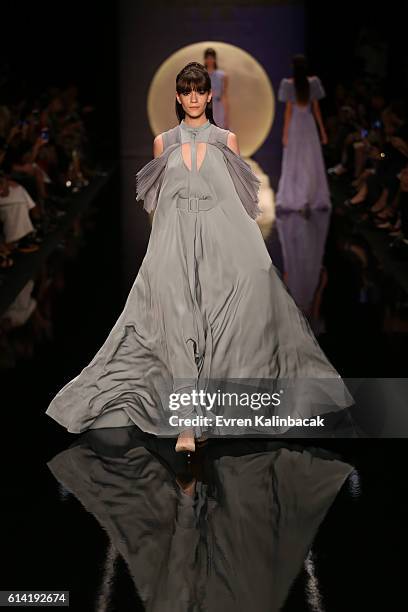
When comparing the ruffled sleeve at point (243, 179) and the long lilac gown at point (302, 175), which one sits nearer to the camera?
the ruffled sleeve at point (243, 179)

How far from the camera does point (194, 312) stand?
3889 mm

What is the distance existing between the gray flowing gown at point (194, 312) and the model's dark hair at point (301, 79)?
5773 mm

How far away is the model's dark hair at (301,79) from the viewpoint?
31.1 feet

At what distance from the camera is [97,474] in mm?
3549

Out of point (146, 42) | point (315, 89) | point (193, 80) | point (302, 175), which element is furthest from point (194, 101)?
point (146, 42)

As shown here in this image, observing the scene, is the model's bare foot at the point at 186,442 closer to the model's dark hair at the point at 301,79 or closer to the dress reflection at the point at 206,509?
the dress reflection at the point at 206,509

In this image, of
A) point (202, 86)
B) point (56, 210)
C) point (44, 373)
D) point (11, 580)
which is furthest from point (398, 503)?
point (56, 210)

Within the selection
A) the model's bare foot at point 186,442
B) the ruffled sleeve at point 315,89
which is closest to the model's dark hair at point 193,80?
the model's bare foot at point 186,442

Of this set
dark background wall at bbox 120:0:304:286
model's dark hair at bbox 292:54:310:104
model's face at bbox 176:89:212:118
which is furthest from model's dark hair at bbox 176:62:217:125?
dark background wall at bbox 120:0:304:286

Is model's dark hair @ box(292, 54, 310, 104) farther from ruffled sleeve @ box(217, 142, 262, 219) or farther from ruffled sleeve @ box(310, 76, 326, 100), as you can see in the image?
ruffled sleeve @ box(217, 142, 262, 219)

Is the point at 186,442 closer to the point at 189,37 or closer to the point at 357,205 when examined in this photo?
the point at 357,205

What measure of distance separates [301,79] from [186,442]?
647cm

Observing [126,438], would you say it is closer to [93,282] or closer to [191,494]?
[191,494]

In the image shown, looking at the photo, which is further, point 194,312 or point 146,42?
point 146,42
